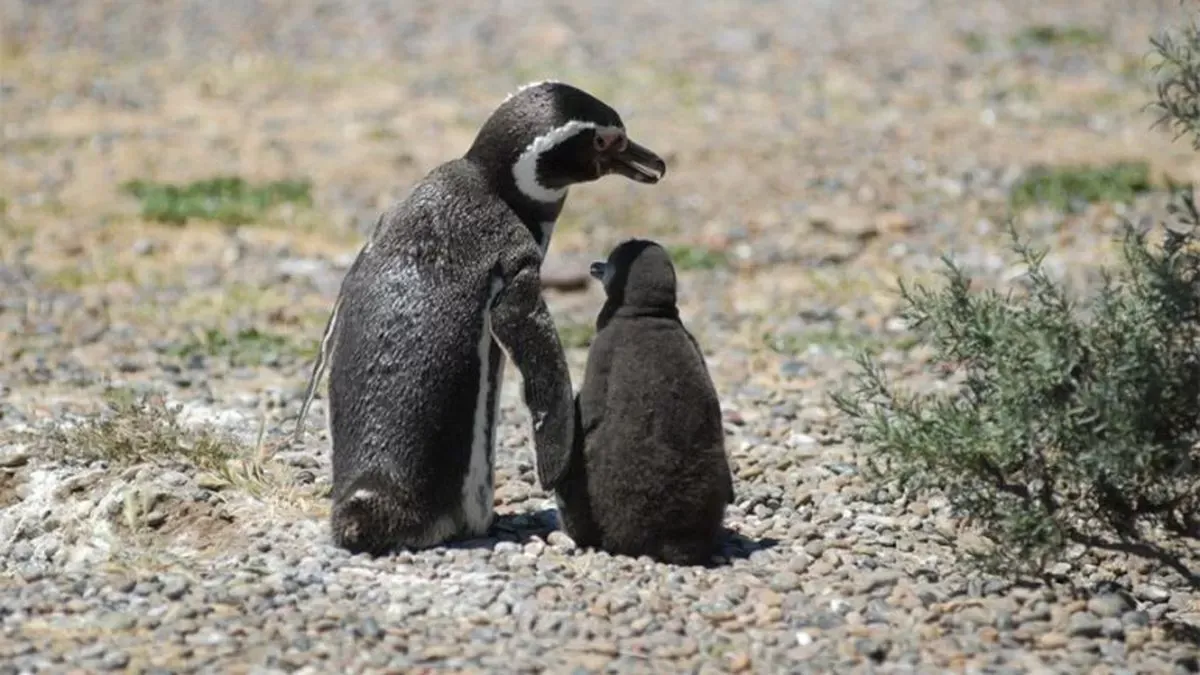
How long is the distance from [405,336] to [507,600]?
87 cm

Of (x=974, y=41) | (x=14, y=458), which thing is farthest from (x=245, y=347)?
(x=974, y=41)

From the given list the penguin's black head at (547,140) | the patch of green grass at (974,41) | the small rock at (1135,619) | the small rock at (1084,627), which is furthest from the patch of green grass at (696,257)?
the small rock at (1084,627)

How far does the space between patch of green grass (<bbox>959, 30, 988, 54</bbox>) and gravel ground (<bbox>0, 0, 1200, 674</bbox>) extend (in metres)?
0.07

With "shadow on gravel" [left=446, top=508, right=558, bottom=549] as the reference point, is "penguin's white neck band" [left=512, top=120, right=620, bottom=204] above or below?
above

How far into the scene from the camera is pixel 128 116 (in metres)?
14.8

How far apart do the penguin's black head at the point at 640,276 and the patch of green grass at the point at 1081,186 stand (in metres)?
6.59

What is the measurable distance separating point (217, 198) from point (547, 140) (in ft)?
21.8

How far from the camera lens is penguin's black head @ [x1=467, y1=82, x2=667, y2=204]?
6465 millimetres

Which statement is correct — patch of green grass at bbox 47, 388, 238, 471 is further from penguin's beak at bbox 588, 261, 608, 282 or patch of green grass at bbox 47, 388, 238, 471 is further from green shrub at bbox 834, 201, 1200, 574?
green shrub at bbox 834, 201, 1200, 574

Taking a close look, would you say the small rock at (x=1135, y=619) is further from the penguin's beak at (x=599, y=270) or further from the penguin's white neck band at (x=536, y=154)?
the penguin's white neck band at (x=536, y=154)

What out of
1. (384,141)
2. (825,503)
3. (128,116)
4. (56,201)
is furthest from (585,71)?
(825,503)

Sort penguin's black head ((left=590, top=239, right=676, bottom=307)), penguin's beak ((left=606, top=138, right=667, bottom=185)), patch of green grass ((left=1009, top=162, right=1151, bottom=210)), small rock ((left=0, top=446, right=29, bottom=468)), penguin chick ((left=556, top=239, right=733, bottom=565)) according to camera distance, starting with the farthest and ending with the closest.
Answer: patch of green grass ((left=1009, top=162, right=1151, bottom=210))
small rock ((left=0, top=446, right=29, bottom=468))
penguin's beak ((left=606, top=138, right=667, bottom=185))
penguin's black head ((left=590, top=239, right=676, bottom=307))
penguin chick ((left=556, top=239, right=733, bottom=565))

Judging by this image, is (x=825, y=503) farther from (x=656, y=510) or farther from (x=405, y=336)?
(x=405, y=336)

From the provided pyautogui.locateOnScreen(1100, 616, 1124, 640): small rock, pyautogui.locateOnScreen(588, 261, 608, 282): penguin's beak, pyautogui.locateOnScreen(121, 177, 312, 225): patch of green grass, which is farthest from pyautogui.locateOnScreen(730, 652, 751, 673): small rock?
pyautogui.locateOnScreen(121, 177, 312, 225): patch of green grass
